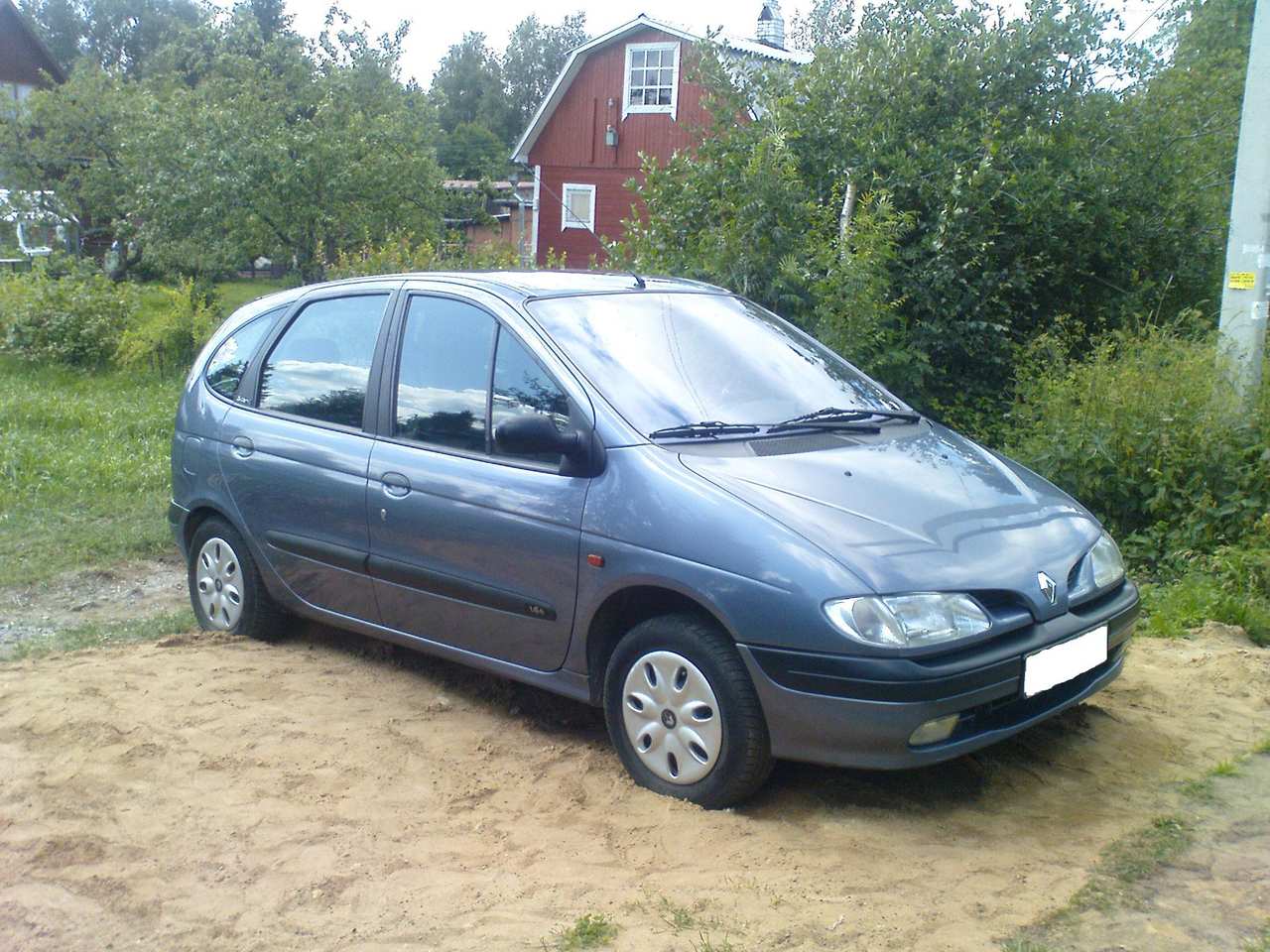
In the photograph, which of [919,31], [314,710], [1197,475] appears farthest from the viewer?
[919,31]

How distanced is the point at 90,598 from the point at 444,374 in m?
3.54

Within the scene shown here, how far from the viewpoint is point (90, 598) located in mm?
7414

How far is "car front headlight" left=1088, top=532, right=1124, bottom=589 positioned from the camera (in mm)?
4367

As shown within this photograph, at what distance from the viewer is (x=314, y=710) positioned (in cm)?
511

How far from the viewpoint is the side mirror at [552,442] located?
4.30 metres

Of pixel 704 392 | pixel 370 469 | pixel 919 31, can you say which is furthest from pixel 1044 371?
pixel 370 469

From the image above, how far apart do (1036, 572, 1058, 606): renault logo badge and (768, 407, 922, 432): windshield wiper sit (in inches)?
40.1

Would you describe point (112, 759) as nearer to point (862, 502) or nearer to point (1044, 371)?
point (862, 502)

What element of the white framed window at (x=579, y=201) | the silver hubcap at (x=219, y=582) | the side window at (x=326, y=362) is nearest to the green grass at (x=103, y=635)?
the silver hubcap at (x=219, y=582)

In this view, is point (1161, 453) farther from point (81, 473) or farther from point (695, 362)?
point (81, 473)

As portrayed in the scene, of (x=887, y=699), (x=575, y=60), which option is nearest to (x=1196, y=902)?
(x=887, y=699)

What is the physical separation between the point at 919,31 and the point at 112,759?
8.72m

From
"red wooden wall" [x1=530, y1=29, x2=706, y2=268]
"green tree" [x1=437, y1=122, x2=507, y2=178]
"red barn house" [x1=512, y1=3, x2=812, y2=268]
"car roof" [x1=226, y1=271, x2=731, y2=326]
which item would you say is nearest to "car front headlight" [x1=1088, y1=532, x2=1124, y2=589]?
"car roof" [x1=226, y1=271, x2=731, y2=326]

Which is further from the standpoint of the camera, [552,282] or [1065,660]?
[552,282]
